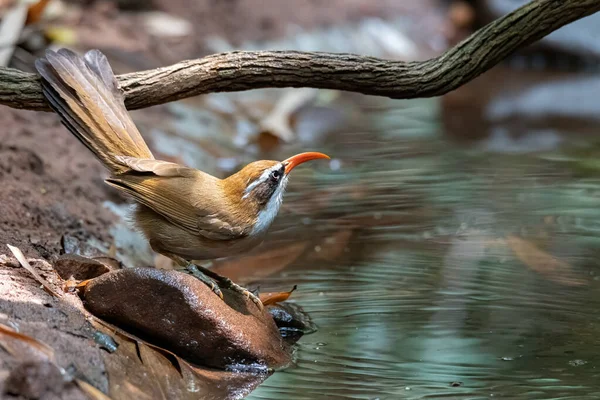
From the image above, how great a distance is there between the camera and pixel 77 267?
5000 millimetres

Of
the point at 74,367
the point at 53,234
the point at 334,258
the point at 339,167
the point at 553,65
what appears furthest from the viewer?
the point at 553,65

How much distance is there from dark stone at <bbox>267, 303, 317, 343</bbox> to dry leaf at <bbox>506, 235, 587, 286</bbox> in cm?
160

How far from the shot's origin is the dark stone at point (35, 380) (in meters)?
3.51

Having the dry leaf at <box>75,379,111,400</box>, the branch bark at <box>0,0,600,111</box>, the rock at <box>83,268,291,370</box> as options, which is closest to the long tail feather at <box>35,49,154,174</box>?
the branch bark at <box>0,0,600,111</box>

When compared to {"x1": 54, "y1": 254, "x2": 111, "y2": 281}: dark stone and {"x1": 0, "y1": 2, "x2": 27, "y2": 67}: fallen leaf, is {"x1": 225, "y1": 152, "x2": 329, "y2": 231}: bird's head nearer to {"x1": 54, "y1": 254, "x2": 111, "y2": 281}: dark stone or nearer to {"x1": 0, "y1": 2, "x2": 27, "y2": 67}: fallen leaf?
{"x1": 54, "y1": 254, "x2": 111, "y2": 281}: dark stone

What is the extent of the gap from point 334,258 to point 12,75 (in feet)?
8.39

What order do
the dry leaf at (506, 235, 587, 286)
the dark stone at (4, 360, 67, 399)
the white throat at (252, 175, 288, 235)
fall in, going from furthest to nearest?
the dry leaf at (506, 235, 587, 286) → the white throat at (252, 175, 288, 235) → the dark stone at (4, 360, 67, 399)

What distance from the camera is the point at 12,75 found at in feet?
16.7

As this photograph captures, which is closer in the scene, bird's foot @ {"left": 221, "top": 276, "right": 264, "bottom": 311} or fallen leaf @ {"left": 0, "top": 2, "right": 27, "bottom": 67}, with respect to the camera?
bird's foot @ {"left": 221, "top": 276, "right": 264, "bottom": 311}

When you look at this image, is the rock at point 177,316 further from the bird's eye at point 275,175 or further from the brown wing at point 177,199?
the bird's eye at point 275,175

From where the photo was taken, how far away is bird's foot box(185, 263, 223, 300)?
487 centimetres

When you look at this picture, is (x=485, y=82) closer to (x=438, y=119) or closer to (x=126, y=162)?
(x=438, y=119)

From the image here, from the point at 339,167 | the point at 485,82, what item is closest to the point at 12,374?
the point at 339,167

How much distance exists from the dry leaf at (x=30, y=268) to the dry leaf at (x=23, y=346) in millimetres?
857
